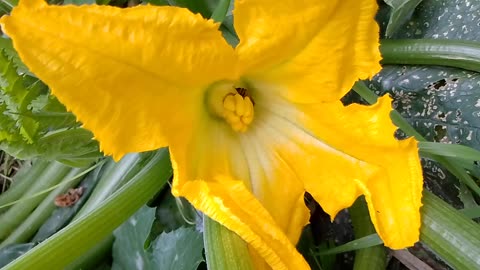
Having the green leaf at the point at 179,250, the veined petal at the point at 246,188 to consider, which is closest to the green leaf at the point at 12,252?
the green leaf at the point at 179,250

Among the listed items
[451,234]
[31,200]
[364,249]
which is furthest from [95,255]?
[451,234]

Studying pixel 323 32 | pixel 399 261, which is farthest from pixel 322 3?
pixel 399 261

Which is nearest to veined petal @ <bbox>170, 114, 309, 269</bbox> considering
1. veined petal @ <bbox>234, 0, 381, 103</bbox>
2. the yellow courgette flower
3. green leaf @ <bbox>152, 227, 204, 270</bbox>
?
the yellow courgette flower

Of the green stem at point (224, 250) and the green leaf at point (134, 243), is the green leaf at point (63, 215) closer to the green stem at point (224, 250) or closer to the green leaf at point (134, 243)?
the green leaf at point (134, 243)

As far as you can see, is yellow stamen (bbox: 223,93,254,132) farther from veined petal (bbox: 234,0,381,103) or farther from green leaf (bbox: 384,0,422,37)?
green leaf (bbox: 384,0,422,37)

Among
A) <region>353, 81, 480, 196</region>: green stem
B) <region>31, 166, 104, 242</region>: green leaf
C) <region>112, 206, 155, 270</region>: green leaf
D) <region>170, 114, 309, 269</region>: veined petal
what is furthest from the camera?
<region>31, 166, 104, 242</region>: green leaf

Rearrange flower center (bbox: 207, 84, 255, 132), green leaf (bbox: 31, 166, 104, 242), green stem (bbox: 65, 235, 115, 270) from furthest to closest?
green leaf (bbox: 31, 166, 104, 242), green stem (bbox: 65, 235, 115, 270), flower center (bbox: 207, 84, 255, 132)

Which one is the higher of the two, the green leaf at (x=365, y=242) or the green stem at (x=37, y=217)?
the green leaf at (x=365, y=242)
